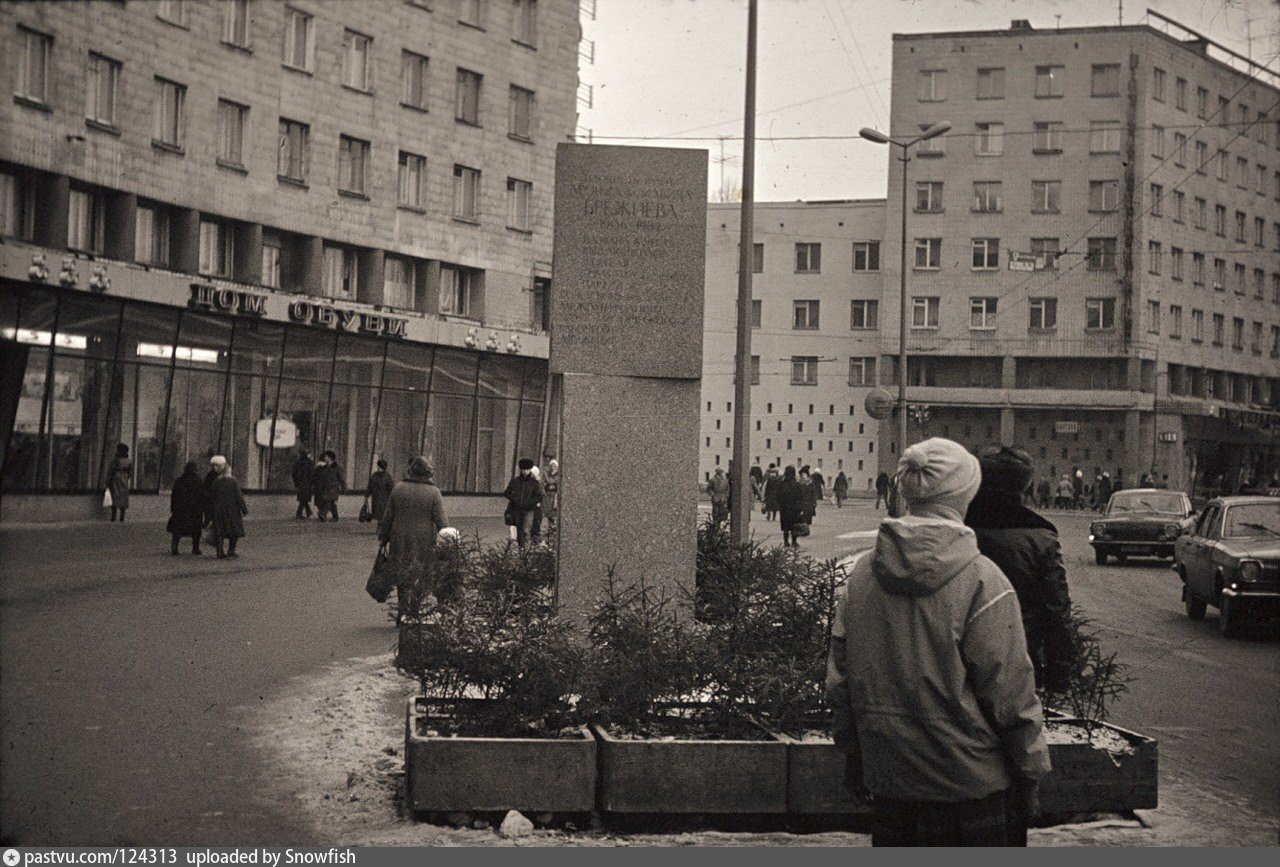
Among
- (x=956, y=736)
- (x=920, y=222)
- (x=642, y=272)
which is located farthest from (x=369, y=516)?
(x=920, y=222)

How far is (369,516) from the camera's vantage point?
32.2 metres

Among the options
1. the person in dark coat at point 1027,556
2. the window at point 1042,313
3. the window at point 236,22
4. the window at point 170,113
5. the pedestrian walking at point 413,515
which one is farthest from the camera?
the window at point 1042,313

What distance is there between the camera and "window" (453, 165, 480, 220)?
1582 inches

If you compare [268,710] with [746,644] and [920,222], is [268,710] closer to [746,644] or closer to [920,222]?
[746,644]

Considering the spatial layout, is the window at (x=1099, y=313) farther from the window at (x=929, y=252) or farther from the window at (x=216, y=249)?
the window at (x=216, y=249)

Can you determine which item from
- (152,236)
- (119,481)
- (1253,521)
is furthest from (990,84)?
(1253,521)

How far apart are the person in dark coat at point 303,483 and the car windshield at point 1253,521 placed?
23299 millimetres

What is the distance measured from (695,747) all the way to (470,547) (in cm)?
515

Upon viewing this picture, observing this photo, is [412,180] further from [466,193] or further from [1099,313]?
[1099,313]

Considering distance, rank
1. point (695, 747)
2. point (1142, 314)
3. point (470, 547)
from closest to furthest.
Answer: point (695, 747), point (470, 547), point (1142, 314)

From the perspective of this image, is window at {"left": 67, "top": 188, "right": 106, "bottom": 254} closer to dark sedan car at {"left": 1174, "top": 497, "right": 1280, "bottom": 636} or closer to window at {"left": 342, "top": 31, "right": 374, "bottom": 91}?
window at {"left": 342, "top": 31, "right": 374, "bottom": 91}

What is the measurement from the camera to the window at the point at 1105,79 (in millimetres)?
65062

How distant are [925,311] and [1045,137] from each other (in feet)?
31.0

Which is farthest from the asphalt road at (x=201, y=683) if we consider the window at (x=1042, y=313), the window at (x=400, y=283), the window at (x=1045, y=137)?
the window at (x=1045, y=137)
